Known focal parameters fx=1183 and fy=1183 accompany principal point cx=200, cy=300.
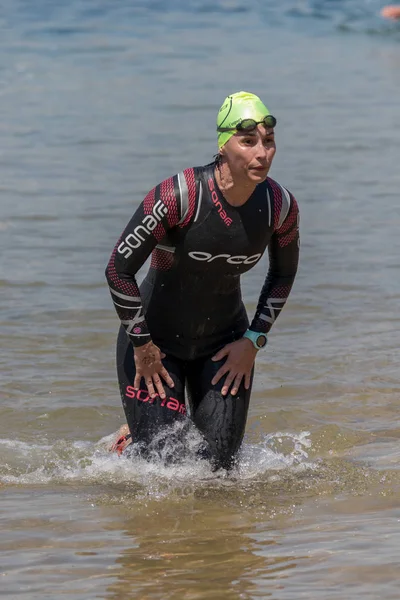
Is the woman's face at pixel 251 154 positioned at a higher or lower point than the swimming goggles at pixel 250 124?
Answer: lower

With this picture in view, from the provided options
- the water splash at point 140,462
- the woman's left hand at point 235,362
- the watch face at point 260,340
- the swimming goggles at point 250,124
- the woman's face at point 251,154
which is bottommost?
the water splash at point 140,462

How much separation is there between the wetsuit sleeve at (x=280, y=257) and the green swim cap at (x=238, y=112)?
410mm

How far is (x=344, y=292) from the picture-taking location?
1035 centimetres

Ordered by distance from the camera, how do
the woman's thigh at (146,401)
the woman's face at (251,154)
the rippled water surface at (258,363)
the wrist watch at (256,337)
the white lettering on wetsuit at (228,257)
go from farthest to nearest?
the wrist watch at (256,337) → the woman's thigh at (146,401) → the white lettering on wetsuit at (228,257) → the woman's face at (251,154) → the rippled water surface at (258,363)

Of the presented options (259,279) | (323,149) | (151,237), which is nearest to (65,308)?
(259,279)

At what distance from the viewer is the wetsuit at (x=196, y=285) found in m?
5.74

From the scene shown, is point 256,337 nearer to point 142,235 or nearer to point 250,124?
point 142,235

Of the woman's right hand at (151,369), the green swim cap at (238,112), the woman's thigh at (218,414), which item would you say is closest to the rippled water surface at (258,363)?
the woman's thigh at (218,414)

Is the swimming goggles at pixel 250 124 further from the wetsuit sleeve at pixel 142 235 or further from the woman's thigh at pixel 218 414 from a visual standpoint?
the woman's thigh at pixel 218 414

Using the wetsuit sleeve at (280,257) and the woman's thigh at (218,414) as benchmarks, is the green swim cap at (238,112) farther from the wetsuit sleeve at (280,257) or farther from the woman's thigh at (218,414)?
the woman's thigh at (218,414)

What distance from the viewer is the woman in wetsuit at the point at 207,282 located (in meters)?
5.70

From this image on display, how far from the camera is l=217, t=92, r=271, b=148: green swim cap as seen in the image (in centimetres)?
570

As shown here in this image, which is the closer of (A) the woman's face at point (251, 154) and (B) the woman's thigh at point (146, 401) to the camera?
(A) the woman's face at point (251, 154)

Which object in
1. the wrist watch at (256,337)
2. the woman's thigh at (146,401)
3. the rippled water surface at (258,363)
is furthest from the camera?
the wrist watch at (256,337)
